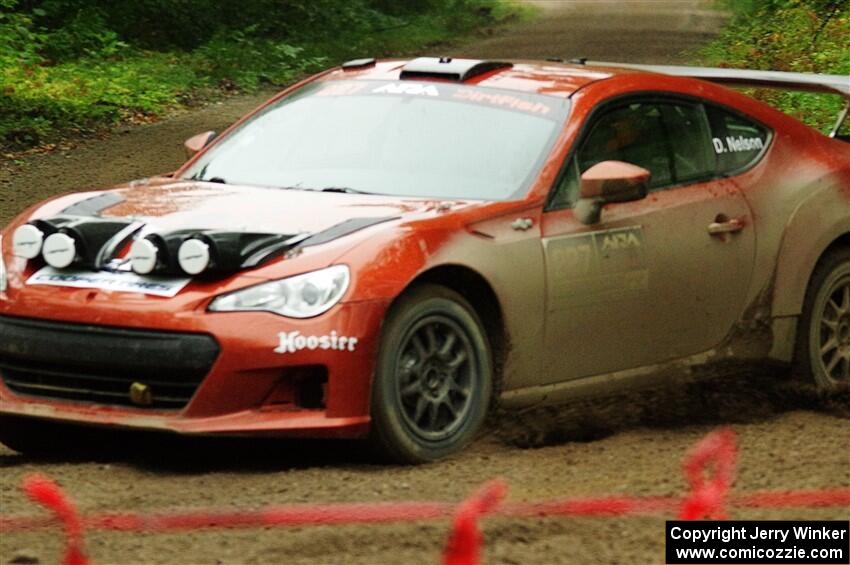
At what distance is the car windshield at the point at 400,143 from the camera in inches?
272

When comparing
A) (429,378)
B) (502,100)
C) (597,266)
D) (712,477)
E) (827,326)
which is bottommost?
(712,477)

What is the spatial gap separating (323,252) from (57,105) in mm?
12147

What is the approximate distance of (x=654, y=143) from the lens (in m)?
7.48

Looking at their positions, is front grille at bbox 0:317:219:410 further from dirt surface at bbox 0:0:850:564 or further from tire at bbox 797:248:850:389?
tire at bbox 797:248:850:389

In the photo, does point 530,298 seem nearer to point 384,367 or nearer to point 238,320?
point 384,367

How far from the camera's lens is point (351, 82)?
25.1 ft

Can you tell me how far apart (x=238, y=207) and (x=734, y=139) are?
2.38 meters

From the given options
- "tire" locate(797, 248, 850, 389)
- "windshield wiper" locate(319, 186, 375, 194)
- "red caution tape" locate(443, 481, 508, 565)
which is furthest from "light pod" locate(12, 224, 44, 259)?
"tire" locate(797, 248, 850, 389)

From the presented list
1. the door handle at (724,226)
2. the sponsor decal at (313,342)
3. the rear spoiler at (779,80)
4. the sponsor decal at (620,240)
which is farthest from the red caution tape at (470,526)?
the rear spoiler at (779,80)

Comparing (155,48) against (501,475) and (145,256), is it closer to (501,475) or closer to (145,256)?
(145,256)

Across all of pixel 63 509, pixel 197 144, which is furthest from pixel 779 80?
pixel 63 509

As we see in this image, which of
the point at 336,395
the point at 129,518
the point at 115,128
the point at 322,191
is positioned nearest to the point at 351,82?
the point at 322,191

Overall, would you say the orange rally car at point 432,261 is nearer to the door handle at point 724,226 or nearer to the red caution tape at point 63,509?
the door handle at point 724,226

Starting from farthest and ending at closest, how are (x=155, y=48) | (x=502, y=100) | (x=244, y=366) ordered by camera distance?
(x=155, y=48)
(x=502, y=100)
(x=244, y=366)
